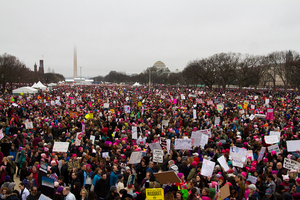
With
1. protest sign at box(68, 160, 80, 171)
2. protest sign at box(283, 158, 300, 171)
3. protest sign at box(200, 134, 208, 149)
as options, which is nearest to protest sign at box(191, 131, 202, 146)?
protest sign at box(200, 134, 208, 149)

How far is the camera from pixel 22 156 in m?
8.44

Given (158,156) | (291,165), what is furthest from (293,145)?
(158,156)

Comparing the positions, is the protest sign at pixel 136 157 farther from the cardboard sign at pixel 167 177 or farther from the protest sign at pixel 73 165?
the protest sign at pixel 73 165

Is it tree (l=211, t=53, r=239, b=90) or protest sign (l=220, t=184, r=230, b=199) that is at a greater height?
tree (l=211, t=53, r=239, b=90)

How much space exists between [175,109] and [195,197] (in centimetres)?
1632

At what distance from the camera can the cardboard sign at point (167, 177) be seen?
5.81m

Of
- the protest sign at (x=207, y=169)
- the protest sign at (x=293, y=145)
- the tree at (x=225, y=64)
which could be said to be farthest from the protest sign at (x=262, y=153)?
the tree at (x=225, y=64)

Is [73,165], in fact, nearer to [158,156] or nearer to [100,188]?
[100,188]

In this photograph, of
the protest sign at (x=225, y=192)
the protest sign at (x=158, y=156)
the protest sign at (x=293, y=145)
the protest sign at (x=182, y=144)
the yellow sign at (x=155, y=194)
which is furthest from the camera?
the protest sign at (x=182, y=144)

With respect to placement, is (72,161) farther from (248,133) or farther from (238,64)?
(238,64)

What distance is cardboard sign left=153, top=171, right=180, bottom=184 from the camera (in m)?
5.81

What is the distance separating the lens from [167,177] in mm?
5898

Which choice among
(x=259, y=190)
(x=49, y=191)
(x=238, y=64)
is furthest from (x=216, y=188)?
(x=238, y=64)

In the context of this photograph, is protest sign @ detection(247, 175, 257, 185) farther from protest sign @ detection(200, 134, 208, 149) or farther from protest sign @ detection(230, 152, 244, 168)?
protest sign @ detection(200, 134, 208, 149)
